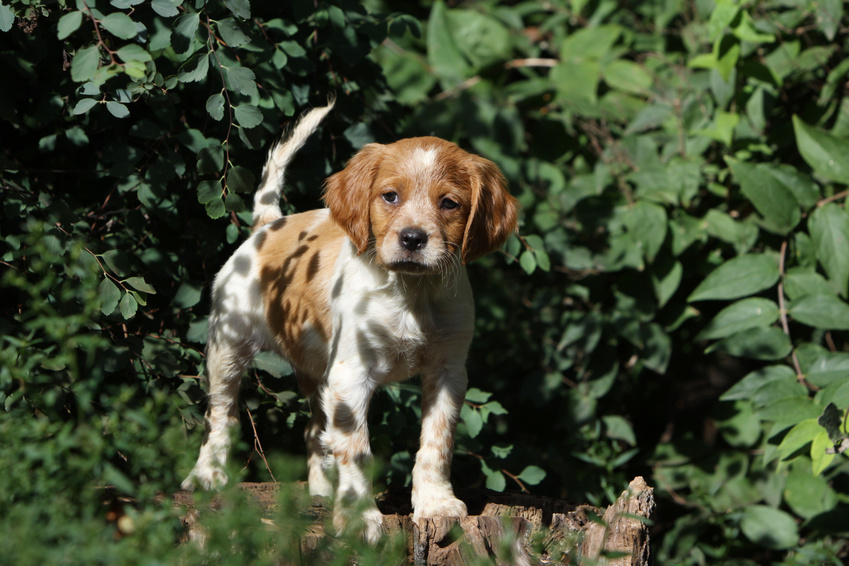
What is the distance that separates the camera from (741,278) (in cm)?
425

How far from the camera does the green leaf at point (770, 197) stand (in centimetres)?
427

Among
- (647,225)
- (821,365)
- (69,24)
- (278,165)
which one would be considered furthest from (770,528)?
(69,24)

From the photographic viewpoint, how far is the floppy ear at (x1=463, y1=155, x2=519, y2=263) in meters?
3.10

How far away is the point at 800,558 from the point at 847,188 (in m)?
2.15

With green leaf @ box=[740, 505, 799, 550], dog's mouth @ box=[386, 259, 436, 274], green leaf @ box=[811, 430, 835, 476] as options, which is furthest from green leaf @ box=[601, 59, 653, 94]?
dog's mouth @ box=[386, 259, 436, 274]

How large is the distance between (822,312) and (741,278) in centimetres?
44

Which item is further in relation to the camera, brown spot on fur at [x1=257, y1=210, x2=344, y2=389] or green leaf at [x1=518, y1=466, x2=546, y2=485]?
green leaf at [x1=518, y1=466, x2=546, y2=485]

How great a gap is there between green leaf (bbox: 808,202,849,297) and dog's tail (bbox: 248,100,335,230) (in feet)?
8.57

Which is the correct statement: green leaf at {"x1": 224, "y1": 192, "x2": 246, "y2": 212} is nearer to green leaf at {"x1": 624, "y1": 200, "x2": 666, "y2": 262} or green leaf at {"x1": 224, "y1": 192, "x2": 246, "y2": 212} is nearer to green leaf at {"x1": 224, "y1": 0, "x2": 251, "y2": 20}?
green leaf at {"x1": 224, "y1": 0, "x2": 251, "y2": 20}

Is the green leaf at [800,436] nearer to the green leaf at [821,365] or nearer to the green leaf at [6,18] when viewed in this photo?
the green leaf at [821,365]

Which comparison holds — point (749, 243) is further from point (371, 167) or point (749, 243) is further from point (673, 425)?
point (371, 167)

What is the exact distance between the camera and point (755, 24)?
454cm

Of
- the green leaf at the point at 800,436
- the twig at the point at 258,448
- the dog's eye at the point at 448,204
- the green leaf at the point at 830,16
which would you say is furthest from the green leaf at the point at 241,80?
the green leaf at the point at 830,16

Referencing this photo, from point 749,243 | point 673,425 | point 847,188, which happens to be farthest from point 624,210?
point 673,425
